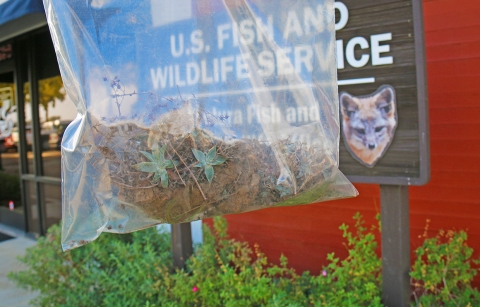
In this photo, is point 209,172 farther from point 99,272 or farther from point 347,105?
point 99,272

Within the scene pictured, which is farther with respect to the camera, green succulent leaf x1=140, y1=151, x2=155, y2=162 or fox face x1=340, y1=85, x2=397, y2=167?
fox face x1=340, y1=85, x2=397, y2=167

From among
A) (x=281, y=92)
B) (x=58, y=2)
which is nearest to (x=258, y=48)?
(x=281, y=92)

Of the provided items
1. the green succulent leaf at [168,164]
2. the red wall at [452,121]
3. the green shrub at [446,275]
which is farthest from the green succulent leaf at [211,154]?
the red wall at [452,121]

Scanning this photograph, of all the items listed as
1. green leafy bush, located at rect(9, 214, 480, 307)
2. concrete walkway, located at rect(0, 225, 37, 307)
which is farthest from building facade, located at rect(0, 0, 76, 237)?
green leafy bush, located at rect(9, 214, 480, 307)

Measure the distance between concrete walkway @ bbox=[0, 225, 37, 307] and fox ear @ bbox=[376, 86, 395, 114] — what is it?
12.2 ft

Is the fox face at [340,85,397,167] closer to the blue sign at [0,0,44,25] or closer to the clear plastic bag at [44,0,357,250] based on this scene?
the clear plastic bag at [44,0,357,250]

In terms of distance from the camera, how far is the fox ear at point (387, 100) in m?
2.38

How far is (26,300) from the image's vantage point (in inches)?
176

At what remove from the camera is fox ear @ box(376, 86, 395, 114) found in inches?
93.7

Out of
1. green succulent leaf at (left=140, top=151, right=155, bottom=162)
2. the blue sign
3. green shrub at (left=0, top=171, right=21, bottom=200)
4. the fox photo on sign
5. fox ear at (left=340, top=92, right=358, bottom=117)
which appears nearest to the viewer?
green succulent leaf at (left=140, top=151, right=155, bottom=162)

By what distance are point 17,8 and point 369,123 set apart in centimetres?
299

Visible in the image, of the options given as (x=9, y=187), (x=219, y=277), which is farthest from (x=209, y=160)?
(x=9, y=187)

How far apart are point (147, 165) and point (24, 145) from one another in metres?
6.45

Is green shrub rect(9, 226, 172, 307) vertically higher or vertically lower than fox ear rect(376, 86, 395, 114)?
lower
